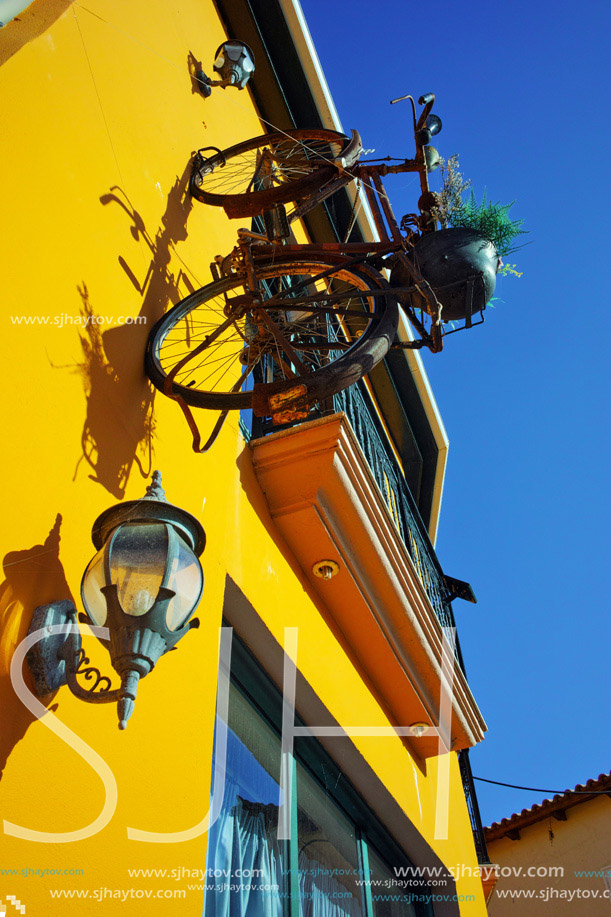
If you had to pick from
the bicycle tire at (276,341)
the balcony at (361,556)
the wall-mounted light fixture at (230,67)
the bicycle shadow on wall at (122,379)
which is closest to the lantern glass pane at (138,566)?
the bicycle shadow on wall at (122,379)

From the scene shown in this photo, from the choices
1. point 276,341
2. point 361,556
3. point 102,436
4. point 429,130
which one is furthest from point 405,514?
point 102,436

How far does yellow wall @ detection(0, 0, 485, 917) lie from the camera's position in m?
2.56

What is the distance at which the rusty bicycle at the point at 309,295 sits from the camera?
3.57m

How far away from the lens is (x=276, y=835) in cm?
420

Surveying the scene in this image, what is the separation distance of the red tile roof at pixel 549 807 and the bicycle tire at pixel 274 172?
1028 cm

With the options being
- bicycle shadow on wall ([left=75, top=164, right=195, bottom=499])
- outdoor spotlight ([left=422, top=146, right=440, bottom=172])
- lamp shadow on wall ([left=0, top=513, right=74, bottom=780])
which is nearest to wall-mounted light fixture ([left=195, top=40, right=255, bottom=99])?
outdoor spotlight ([left=422, top=146, right=440, bottom=172])

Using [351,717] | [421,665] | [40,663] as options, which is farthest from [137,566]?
[421,665]

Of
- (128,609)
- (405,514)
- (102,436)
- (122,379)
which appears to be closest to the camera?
(128,609)

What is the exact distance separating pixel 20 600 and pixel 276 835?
7.60ft

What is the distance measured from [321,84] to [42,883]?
792 cm

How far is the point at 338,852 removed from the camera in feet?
16.6

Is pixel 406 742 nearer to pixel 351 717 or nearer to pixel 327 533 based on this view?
pixel 351 717

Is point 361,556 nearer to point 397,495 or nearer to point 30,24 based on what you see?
point 397,495

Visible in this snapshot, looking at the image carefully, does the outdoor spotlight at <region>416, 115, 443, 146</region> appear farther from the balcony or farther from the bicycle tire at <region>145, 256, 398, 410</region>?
the balcony
